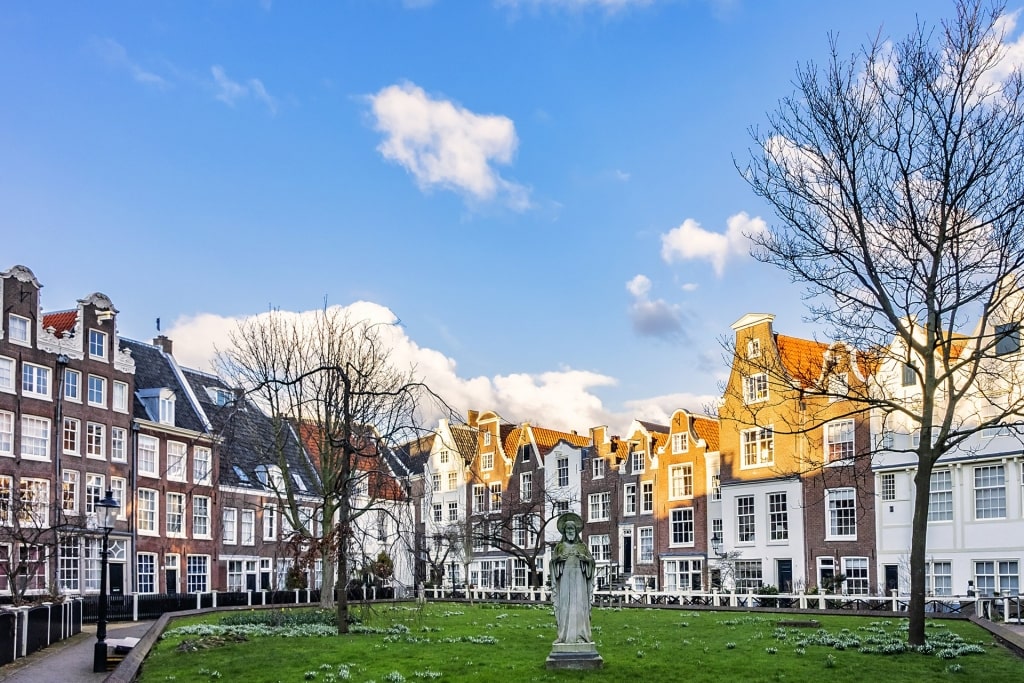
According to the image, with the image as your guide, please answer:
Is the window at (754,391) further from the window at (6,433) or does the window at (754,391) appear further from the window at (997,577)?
the window at (6,433)

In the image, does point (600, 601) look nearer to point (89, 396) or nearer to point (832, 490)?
point (832, 490)

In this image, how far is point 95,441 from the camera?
56750 millimetres

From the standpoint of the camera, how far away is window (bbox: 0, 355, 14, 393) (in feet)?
166

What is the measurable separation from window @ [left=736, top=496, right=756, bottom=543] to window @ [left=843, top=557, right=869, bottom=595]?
593 cm

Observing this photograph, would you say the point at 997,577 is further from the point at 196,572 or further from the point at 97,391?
the point at 97,391

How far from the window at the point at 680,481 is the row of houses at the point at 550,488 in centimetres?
12

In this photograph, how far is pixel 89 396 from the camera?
56.4 metres

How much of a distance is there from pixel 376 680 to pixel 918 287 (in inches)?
626

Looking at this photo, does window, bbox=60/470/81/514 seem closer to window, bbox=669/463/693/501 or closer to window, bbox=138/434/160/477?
window, bbox=138/434/160/477

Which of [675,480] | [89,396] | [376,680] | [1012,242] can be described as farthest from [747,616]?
[89,396]

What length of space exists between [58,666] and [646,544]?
4332cm

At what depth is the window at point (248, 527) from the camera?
69062 millimetres

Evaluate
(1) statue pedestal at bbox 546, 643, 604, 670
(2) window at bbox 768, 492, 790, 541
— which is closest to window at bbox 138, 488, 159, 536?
(2) window at bbox 768, 492, 790, 541

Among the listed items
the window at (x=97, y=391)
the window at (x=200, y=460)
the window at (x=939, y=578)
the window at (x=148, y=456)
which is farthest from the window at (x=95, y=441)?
the window at (x=939, y=578)
